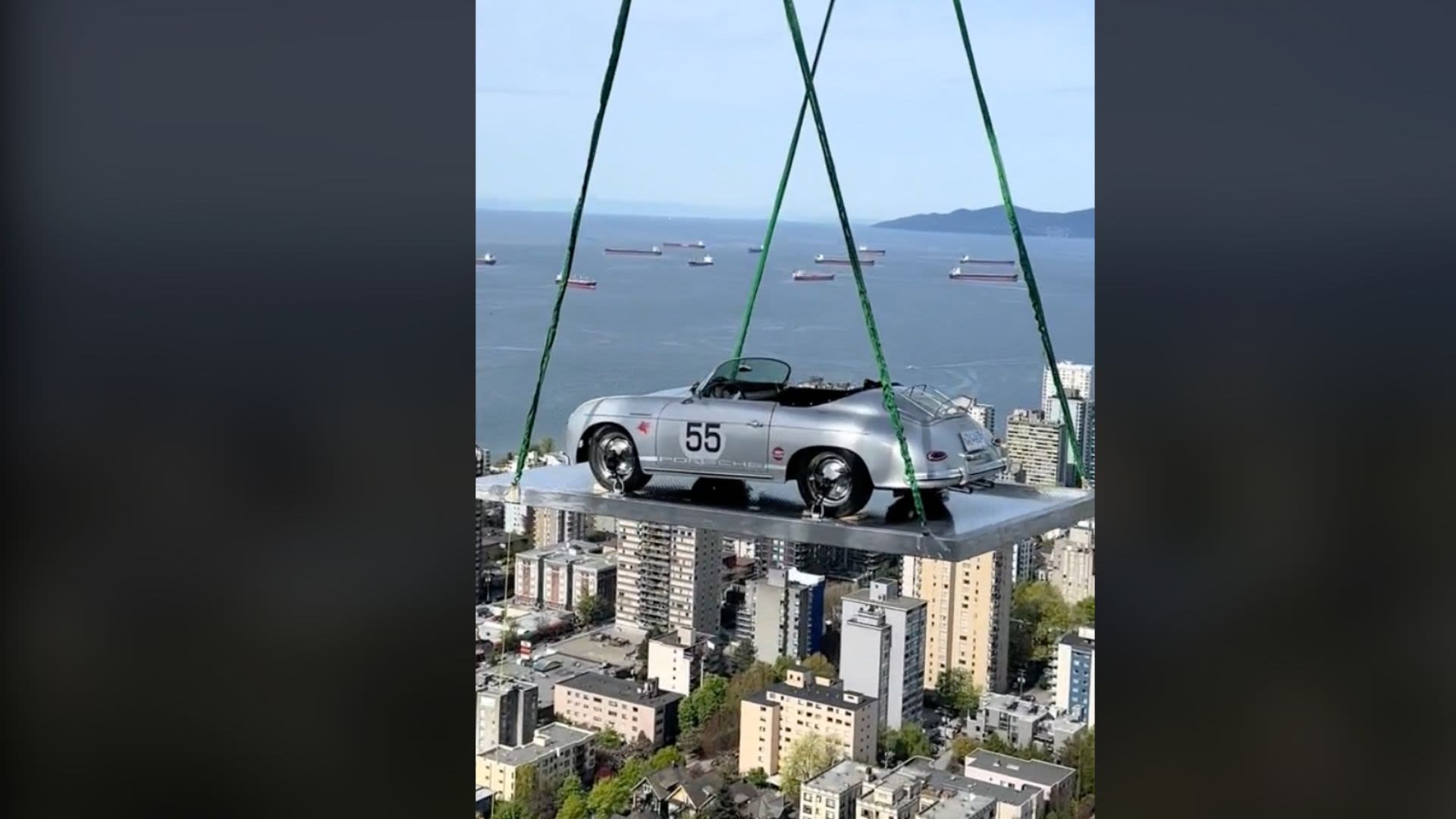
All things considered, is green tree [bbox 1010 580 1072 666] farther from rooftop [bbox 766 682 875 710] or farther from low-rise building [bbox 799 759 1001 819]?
rooftop [bbox 766 682 875 710]

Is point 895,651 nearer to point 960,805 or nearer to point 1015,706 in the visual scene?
point 1015,706

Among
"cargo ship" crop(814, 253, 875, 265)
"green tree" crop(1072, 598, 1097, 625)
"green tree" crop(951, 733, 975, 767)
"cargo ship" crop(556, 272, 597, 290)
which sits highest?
"cargo ship" crop(814, 253, 875, 265)

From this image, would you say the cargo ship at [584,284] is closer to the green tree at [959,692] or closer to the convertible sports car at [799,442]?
the green tree at [959,692]

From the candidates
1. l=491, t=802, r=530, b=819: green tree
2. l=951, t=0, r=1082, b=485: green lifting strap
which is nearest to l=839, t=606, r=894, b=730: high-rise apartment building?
l=491, t=802, r=530, b=819: green tree

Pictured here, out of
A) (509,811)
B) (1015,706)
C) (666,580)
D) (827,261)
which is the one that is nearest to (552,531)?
(666,580)
